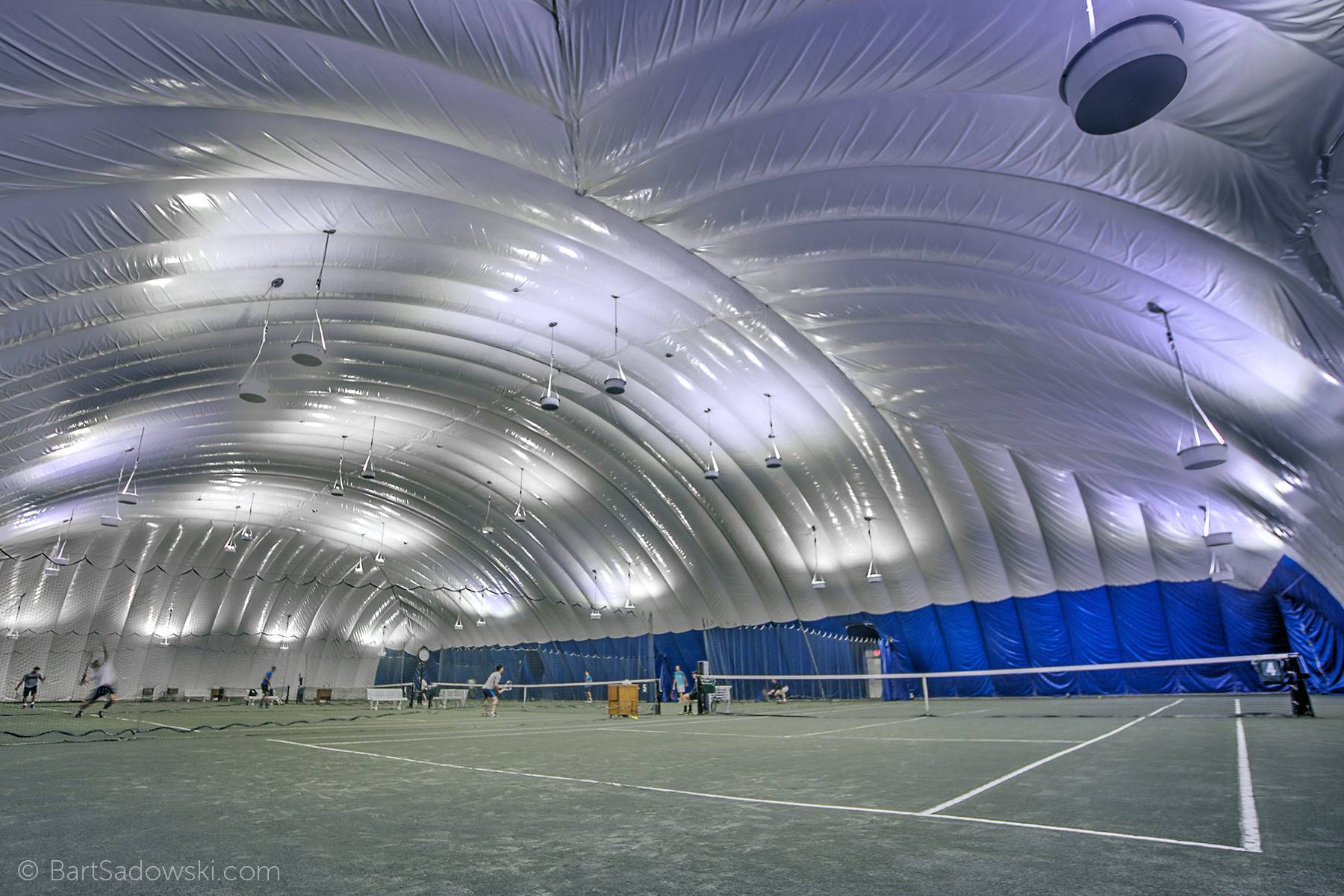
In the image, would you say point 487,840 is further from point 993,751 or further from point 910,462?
point 910,462

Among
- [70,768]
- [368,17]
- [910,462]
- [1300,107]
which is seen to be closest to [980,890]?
[70,768]

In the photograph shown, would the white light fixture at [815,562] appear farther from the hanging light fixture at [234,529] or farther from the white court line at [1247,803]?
the hanging light fixture at [234,529]

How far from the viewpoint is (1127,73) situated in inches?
221

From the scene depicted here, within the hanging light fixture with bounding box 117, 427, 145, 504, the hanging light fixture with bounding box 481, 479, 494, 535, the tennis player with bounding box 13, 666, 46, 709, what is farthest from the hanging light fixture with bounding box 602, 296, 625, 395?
the tennis player with bounding box 13, 666, 46, 709

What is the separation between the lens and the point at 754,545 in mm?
30328

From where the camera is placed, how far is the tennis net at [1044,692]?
57.1 ft

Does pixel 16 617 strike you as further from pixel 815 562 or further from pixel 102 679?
pixel 815 562

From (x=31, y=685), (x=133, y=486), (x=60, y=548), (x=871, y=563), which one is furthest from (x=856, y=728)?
(x=60, y=548)

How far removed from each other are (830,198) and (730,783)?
434 inches

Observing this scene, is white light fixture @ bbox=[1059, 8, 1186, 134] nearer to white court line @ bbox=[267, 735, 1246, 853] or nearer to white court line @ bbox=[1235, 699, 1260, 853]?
white court line @ bbox=[1235, 699, 1260, 853]

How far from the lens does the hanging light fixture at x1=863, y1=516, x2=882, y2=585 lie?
26062mm

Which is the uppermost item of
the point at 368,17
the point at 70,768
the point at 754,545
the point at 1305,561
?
the point at 368,17

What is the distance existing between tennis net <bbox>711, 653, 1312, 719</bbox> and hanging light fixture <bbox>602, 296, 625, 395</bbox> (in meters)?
8.43

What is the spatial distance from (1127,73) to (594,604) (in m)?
35.2
